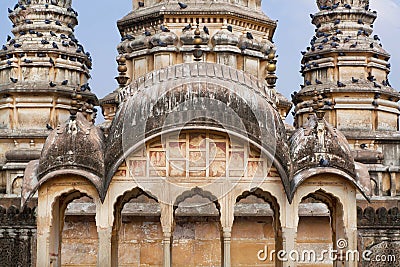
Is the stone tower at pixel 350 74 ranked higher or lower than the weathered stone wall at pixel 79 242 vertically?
higher

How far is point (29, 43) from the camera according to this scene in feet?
105

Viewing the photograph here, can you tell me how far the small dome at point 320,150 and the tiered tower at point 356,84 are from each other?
35.0 feet

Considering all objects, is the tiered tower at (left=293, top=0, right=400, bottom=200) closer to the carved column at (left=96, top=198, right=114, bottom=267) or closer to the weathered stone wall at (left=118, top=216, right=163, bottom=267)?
the weathered stone wall at (left=118, top=216, right=163, bottom=267)

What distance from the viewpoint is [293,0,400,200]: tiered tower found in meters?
30.8

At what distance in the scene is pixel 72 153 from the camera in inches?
740

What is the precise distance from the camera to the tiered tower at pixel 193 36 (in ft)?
88.2

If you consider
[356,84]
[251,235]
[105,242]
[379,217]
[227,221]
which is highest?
[356,84]

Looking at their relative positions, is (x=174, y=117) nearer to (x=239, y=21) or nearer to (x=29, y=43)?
(x=239, y=21)

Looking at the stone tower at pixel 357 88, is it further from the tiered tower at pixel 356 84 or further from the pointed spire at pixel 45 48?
the pointed spire at pixel 45 48

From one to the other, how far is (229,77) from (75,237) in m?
8.55

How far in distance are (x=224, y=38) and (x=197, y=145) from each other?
8641mm

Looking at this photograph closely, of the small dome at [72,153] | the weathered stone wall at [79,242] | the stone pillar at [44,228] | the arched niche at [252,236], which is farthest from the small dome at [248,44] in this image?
the stone pillar at [44,228]

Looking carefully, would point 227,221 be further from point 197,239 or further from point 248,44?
point 248,44

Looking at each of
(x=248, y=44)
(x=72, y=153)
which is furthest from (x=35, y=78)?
(x=72, y=153)
